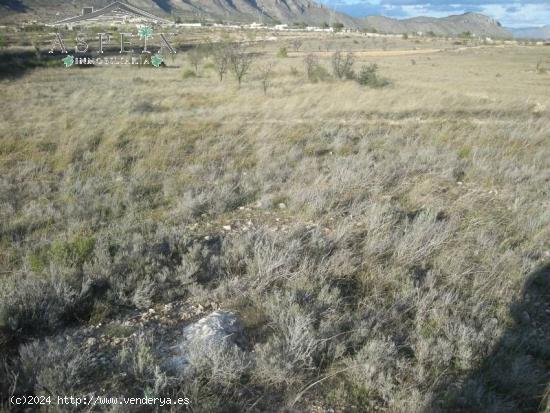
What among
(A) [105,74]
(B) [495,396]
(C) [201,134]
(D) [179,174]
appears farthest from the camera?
(A) [105,74]

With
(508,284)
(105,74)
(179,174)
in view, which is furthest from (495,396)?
(105,74)

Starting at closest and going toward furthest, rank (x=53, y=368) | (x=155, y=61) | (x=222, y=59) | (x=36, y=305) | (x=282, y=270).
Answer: (x=53, y=368) < (x=36, y=305) < (x=282, y=270) < (x=222, y=59) < (x=155, y=61)

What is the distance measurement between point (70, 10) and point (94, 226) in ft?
363

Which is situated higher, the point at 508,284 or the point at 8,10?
the point at 8,10

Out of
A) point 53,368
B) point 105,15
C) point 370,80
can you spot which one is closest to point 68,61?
point 370,80

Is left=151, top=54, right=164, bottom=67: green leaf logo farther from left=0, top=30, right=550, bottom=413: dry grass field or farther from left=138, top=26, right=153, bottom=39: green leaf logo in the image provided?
left=0, top=30, right=550, bottom=413: dry grass field

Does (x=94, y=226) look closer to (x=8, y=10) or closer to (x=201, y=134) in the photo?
(x=201, y=134)

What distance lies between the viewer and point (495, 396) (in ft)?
7.93

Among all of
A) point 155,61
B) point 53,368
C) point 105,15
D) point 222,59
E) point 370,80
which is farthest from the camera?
point 105,15

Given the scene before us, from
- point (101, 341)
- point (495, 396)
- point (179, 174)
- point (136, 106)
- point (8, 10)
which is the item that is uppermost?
point (8, 10)

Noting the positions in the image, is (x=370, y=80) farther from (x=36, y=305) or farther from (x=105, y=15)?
(x=105, y=15)

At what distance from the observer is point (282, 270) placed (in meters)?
3.50

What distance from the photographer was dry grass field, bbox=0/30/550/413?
7.92 ft

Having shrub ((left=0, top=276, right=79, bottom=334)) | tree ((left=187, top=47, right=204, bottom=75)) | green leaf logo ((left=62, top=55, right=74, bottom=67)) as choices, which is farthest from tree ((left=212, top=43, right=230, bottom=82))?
shrub ((left=0, top=276, right=79, bottom=334))
